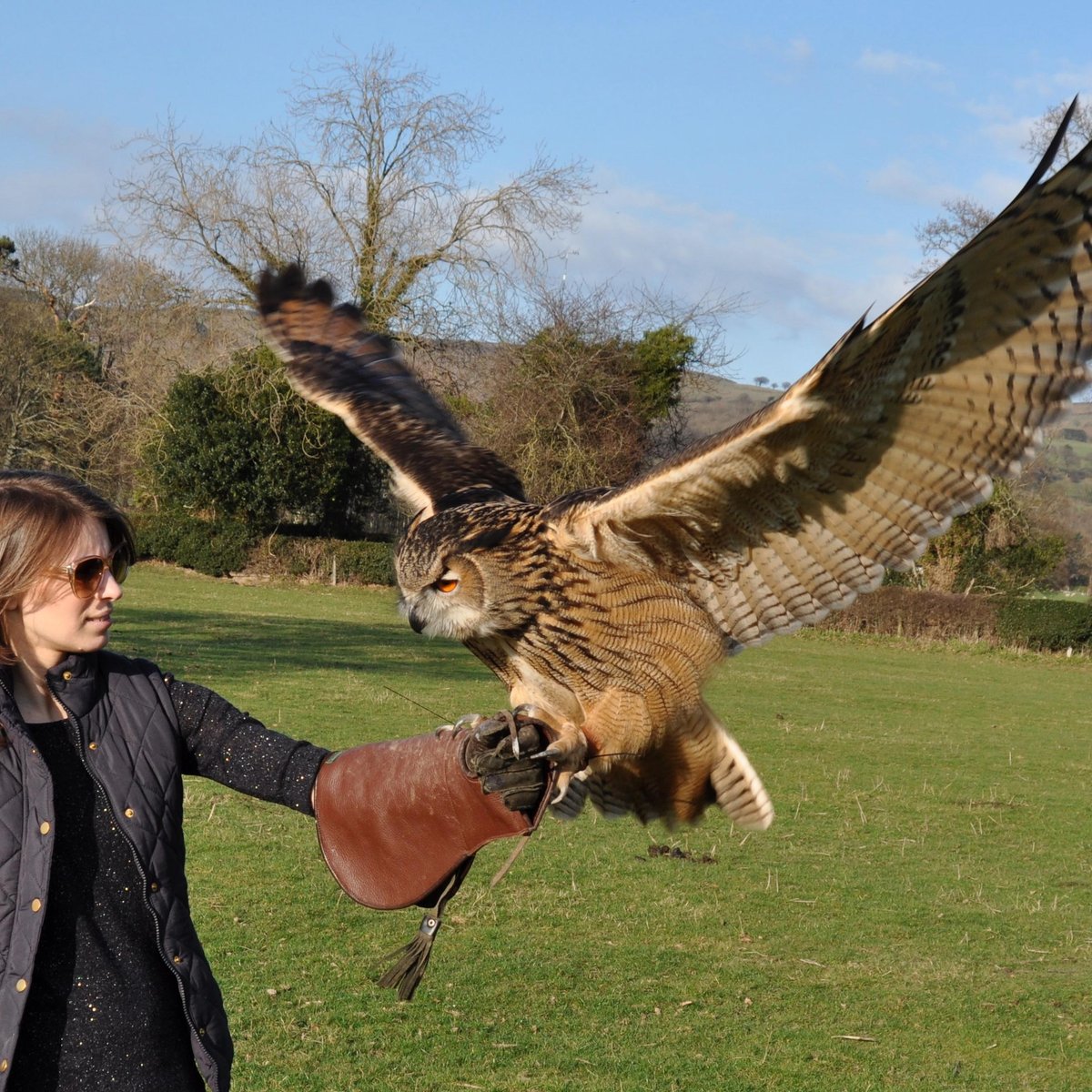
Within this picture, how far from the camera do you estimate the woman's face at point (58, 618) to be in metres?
2.19

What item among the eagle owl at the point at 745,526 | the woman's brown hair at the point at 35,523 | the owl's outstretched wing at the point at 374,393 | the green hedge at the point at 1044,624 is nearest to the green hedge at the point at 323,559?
the green hedge at the point at 1044,624

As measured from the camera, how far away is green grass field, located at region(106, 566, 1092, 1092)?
4.62m

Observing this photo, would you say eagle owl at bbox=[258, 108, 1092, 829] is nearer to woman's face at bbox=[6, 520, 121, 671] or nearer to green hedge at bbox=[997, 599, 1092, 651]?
woman's face at bbox=[6, 520, 121, 671]

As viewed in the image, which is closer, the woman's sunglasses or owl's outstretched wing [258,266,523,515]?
the woman's sunglasses

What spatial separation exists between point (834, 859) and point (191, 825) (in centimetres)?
392

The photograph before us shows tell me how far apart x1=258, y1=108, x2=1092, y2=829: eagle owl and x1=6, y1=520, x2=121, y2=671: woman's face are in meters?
1.28

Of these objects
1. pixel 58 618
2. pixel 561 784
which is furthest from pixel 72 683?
pixel 561 784

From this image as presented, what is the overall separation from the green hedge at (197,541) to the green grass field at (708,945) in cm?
1834

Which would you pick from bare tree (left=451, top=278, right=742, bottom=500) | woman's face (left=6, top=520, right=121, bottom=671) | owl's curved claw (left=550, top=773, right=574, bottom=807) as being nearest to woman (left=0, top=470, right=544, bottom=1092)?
woman's face (left=6, top=520, right=121, bottom=671)

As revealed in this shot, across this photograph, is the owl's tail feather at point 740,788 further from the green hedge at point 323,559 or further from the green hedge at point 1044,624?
the green hedge at point 323,559

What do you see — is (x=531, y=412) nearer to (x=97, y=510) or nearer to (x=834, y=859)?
(x=834, y=859)

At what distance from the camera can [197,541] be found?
1157 inches

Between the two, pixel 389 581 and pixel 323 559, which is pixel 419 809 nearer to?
pixel 389 581

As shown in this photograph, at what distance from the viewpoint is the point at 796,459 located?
133 inches
